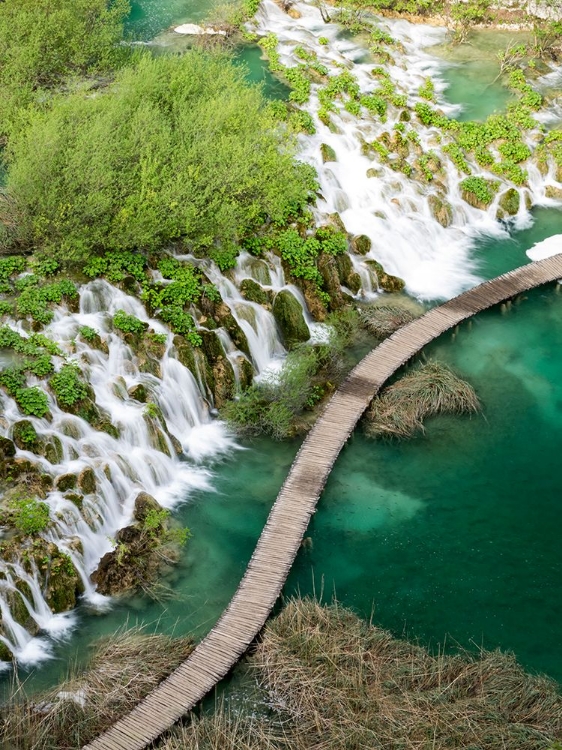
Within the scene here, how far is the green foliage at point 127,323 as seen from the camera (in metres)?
18.6

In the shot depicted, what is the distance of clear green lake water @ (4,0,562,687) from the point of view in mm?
15406

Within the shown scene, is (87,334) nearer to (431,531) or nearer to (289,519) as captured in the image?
(289,519)

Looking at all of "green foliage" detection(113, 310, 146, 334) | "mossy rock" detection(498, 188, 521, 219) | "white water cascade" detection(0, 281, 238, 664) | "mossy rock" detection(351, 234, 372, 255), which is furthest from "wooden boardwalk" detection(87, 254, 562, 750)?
"green foliage" detection(113, 310, 146, 334)

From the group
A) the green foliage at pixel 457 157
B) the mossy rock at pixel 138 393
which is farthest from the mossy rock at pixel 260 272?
the green foliage at pixel 457 157

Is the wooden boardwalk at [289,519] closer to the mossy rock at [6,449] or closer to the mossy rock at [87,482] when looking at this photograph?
the mossy rock at [87,482]

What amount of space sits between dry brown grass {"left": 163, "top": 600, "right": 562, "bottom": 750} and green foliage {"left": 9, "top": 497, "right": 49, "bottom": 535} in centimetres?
400

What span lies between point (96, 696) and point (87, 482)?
4035mm

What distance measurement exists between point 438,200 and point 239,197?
6231 millimetres

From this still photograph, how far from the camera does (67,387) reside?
17.2 m

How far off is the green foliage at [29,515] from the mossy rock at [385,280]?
10391 mm

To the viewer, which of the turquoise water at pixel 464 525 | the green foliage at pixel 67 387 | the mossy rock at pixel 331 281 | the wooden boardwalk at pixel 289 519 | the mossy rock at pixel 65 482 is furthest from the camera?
the mossy rock at pixel 331 281

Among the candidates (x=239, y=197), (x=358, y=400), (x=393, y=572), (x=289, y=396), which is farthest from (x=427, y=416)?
(x=239, y=197)

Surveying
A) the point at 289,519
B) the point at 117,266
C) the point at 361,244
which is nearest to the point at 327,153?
the point at 361,244

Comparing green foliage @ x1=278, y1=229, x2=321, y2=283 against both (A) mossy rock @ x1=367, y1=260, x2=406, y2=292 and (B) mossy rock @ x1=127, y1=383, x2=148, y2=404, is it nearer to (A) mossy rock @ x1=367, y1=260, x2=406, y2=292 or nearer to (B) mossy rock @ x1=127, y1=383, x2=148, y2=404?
(A) mossy rock @ x1=367, y1=260, x2=406, y2=292
